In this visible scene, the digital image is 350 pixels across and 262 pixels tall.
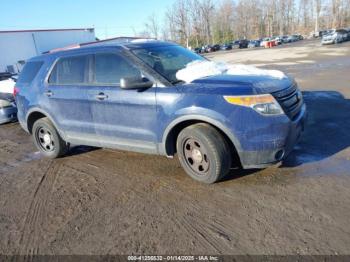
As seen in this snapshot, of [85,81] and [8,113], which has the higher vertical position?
[85,81]

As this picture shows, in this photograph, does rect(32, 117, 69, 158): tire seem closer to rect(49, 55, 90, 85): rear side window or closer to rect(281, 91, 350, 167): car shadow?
rect(49, 55, 90, 85): rear side window

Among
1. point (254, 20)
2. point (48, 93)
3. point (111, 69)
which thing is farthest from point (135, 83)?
point (254, 20)

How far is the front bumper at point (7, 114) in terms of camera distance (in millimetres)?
8766

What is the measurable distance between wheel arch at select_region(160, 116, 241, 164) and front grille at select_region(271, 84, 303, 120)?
0.70 meters

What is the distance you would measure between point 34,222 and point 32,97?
8.75 feet

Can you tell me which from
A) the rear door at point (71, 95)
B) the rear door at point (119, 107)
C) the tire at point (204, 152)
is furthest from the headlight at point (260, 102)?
the rear door at point (71, 95)

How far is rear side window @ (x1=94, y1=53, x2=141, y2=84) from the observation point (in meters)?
4.27

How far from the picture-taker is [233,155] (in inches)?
160

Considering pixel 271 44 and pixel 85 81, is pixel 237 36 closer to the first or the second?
pixel 271 44

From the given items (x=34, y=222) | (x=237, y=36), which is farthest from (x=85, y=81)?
(x=237, y=36)

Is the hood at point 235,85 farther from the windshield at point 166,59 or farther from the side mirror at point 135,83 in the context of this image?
the side mirror at point 135,83

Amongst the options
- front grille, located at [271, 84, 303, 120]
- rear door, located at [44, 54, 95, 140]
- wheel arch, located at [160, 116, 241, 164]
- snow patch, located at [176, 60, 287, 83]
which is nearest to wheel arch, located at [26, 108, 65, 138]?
rear door, located at [44, 54, 95, 140]

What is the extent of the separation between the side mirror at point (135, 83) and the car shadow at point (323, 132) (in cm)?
216

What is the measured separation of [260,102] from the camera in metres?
3.53
